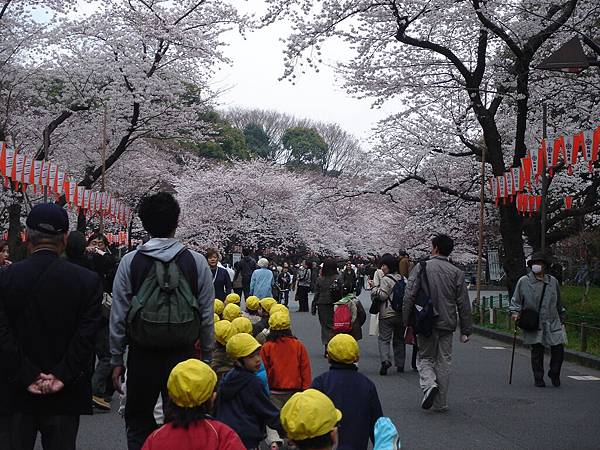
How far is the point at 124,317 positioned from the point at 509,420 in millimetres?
4998

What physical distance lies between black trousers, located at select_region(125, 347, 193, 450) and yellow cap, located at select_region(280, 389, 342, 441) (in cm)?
110

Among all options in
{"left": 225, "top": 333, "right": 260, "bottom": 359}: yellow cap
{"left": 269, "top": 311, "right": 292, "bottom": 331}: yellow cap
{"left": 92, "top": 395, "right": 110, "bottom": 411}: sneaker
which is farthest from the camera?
{"left": 92, "top": 395, "right": 110, "bottom": 411}: sneaker

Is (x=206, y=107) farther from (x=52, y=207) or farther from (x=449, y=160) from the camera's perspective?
(x=52, y=207)

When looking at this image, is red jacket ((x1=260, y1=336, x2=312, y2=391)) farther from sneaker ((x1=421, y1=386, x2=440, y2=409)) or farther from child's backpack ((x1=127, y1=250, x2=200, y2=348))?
→ child's backpack ((x1=127, y1=250, x2=200, y2=348))

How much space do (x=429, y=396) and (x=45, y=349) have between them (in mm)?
5222

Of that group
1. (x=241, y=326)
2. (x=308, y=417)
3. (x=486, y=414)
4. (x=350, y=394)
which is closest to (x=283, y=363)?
(x=241, y=326)

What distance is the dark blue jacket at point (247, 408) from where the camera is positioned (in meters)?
5.56

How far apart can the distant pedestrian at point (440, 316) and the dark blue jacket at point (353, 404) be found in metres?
3.53

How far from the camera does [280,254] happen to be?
168ft

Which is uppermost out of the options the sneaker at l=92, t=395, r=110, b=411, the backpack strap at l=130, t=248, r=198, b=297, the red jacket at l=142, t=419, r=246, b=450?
the backpack strap at l=130, t=248, r=198, b=297

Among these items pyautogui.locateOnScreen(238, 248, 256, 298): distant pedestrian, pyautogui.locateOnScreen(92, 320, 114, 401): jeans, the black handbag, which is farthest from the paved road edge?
pyautogui.locateOnScreen(238, 248, 256, 298): distant pedestrian

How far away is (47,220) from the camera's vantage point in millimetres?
4355

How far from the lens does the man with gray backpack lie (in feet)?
14.6

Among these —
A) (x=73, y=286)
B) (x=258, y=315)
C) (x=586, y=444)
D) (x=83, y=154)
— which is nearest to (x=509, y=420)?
(x=586, y=444)
